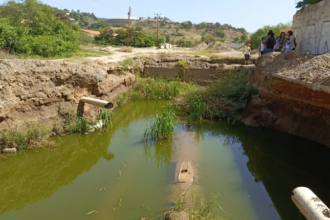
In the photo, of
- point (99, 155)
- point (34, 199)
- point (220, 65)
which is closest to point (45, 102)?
point (99, 155)

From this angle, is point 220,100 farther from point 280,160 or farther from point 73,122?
point 73,122

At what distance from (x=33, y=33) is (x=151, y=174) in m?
15.9

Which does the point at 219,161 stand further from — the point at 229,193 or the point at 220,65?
the point at 220,65

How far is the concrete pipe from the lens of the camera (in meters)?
4.05

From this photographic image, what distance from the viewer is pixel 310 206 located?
425 cm

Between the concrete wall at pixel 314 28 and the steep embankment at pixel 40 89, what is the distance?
8734 mm

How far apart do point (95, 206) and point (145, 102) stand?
996 cm

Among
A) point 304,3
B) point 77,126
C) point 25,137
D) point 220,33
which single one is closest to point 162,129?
point 77,126

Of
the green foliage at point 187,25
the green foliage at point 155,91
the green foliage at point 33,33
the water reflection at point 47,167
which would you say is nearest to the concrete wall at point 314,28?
the green foliage at point 155,91

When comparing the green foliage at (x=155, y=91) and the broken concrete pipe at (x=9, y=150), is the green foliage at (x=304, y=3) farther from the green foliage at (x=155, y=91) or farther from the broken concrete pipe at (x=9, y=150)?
the broken concrete pipe at (x=9, y=150)

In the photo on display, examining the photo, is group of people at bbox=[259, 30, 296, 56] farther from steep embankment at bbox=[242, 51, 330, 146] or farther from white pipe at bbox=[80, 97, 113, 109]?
white pipe at bbox=[80, 97, 113, 109]

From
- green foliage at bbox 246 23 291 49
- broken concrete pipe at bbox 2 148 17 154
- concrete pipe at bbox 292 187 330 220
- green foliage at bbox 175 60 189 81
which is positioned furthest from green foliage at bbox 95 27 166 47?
concrete pipe at bbox 292 187 330 220

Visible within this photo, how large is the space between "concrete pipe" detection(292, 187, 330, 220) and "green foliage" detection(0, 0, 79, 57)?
14.7 metres

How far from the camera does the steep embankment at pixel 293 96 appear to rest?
8.07 meters
